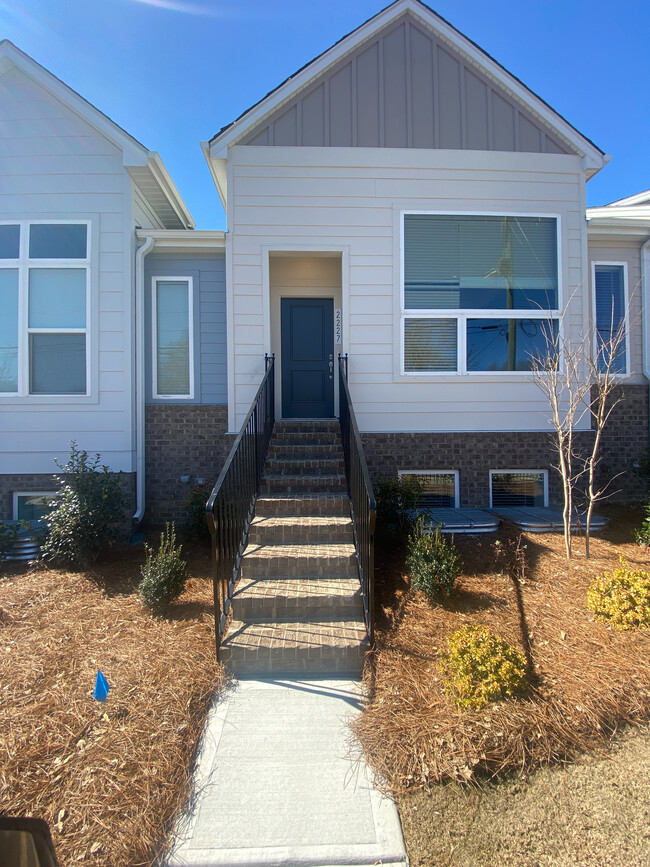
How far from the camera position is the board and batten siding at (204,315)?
21.7 ft

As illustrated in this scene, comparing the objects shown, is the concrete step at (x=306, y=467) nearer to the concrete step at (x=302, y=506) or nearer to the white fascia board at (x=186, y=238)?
the concrete step at (x=302, y=506)

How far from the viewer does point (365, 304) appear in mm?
6547

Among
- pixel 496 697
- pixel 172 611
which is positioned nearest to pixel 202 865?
pixel 496 697

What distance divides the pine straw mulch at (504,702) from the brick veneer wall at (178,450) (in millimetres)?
3041

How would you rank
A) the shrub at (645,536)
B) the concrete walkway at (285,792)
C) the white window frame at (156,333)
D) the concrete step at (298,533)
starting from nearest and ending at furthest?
the concrete walkway at (285,792)
the concrete step at (298,533)
the shrub at (645,536)
the white window frame at (156,333)

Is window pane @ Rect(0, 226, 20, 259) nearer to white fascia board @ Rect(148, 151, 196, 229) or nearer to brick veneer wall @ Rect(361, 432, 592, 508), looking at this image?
white fascia board @ Rect(148, 151, 196, 229)

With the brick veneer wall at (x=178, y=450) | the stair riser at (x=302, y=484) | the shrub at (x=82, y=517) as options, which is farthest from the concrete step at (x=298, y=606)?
the brick veneer wall at (x=178, y=450)

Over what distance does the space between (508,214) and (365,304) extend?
91.0 inches

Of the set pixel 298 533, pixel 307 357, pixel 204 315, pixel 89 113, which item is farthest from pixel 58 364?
pixel 298 533

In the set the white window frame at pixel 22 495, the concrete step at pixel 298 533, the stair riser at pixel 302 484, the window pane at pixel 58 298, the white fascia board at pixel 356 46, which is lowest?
the concrete step at pixel 298 533

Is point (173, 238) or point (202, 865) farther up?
point (173, 238)

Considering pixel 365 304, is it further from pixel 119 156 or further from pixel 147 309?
pixel 119 156

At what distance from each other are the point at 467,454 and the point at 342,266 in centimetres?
303

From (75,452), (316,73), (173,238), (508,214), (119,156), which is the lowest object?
(75,452)
